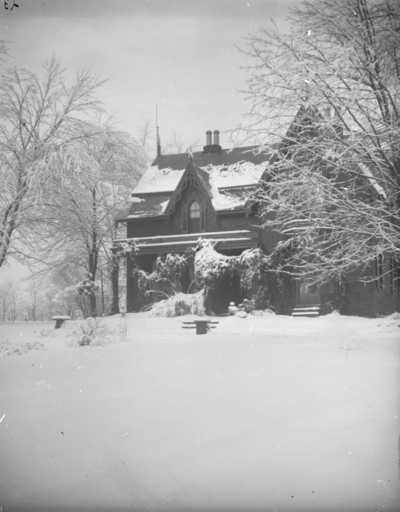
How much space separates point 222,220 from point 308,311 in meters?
3.99

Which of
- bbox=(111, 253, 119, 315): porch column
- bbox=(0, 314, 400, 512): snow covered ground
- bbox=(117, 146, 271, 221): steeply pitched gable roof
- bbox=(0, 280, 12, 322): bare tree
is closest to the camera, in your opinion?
bbox=(0, 314, 400, 512): snow covered ground

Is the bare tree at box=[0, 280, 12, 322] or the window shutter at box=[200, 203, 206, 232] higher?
the window shutter at box=[200, 203, 206, 232]

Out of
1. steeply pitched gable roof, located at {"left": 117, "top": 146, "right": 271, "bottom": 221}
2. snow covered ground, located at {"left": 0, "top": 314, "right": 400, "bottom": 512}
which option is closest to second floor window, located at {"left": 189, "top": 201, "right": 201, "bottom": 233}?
→ steeply pitched gable roof, located at {"left": 117, "top": 146, "right": 271, "bottom": 221}

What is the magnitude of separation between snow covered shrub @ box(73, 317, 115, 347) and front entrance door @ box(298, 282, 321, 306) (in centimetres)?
785

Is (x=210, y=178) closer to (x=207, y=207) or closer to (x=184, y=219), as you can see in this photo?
(x=207, y=207)

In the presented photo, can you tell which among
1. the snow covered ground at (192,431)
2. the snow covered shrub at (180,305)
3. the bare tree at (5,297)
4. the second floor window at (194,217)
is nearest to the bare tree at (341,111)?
the snow covered ground at (192,431)

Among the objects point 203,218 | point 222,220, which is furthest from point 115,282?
point 203,218

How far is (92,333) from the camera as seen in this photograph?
616 cm

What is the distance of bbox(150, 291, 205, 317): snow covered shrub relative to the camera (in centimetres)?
866

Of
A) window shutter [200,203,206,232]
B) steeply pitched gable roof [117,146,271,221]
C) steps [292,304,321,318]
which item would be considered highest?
steeply pitched gable roof [117,146,271,221]

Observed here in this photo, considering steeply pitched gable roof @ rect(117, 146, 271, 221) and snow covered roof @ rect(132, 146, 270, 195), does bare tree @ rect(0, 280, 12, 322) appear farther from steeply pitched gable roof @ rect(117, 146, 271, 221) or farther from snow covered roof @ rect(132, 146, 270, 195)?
steeply pitched gable roof @ rect(117, 146, 271, 221)

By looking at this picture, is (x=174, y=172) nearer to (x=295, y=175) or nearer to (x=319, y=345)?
(x=295, y=175)

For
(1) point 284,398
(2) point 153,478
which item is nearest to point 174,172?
(1) point 284,398

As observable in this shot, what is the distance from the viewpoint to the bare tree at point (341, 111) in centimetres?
604
